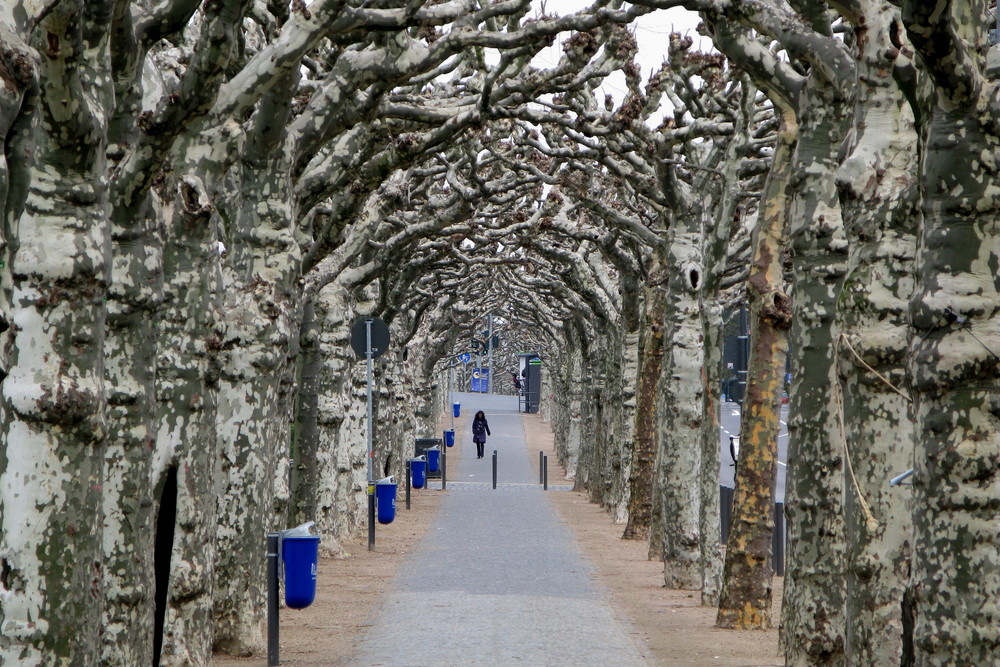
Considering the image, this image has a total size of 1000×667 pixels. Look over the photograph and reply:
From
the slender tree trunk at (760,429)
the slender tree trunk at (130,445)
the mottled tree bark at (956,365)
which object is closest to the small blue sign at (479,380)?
the slender tree trunk at (760,429)

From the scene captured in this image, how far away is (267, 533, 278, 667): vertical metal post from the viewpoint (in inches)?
392

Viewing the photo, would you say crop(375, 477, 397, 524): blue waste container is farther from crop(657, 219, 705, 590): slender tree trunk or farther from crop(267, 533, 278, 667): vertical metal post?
crop(267, 533, 278, 667): vertical metal post

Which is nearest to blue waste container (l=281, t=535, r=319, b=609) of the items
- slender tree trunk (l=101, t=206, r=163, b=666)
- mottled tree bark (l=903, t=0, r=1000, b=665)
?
slender tree trunk (l=101, t=206, r=163, b=666)

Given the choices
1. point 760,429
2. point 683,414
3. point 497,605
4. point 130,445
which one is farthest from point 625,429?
point 130,445

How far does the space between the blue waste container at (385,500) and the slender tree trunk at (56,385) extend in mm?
17154

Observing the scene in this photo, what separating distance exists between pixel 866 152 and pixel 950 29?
7.44 ft

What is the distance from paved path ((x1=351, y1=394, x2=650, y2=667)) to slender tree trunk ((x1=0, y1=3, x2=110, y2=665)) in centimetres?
499

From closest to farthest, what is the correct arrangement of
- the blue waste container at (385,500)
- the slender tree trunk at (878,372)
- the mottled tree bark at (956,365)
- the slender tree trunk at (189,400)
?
the mottled tree bark at (956,365) → the slender tree trunk at (878,372) → the slender tree trunk at (189,400) → the blue waste container at (385,500)

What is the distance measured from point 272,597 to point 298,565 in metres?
0.41

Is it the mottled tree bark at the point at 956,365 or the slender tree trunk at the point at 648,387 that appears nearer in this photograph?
the mottled tree bark at the point at 956,365

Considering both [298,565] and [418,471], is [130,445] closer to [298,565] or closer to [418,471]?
[298,565]

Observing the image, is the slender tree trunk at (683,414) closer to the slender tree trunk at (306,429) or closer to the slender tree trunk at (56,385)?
the slender tree trunk at (306,429)

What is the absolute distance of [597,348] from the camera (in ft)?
115

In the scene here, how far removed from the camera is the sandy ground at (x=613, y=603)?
1106 cm
